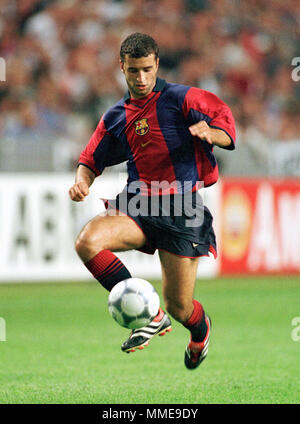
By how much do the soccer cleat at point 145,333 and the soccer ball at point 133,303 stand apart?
0.81 ft

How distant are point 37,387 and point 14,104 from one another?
9624mm

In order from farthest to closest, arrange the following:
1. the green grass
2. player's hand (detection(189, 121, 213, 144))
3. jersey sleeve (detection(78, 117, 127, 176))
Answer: jersey sleeve (detection(78, 117, 127, 176)) < the green grass < player's hand (detection(189, 121, 213, 144))

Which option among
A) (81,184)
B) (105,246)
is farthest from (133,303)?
(81,184)

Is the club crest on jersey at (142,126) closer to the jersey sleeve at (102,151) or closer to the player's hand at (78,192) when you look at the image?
the jersey sleeve at (102,151)

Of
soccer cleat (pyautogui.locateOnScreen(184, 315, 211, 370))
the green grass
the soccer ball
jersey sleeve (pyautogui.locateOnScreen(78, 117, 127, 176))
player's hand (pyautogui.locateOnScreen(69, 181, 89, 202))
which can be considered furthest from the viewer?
soccer cleat (pyautogui.locateOnScreen(184, 315, 211, 370))

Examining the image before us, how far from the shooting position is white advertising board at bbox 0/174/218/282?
11055mm

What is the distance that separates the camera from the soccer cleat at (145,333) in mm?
4672

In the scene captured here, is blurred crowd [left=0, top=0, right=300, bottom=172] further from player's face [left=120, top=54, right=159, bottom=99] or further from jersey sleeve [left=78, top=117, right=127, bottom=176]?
player's face [left=120, top=54, right=159, bottom=99]

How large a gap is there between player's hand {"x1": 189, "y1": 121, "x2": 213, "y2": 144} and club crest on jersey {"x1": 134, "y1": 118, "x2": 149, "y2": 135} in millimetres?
678

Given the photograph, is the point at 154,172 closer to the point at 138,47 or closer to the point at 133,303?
the point at 138,47

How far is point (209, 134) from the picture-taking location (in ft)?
14.1

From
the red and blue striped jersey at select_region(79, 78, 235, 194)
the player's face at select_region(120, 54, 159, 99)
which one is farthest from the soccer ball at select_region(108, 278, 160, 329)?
the player's face at select_region(120, 54, 159, 99)

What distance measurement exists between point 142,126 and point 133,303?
120cm

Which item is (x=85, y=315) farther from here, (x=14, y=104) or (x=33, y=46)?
(x=33, y=46)
